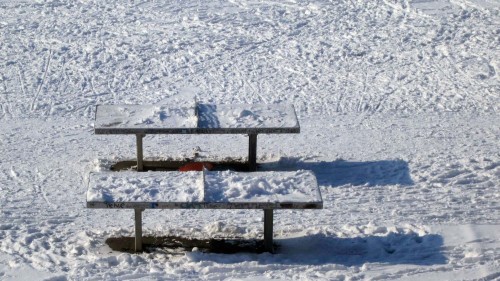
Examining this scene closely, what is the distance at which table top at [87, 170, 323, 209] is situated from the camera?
8.64 meters

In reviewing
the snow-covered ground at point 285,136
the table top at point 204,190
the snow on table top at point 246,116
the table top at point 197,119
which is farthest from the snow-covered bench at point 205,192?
the snow on table top at point 246,116

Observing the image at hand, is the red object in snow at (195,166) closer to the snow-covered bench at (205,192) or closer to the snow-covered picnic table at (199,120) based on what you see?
the snow-covered picnic table at (199,120)

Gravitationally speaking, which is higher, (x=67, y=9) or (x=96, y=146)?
(x=67, y=9)

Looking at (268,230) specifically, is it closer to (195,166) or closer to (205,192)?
(205,192)

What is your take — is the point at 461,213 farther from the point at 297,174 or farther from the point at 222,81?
the point at 222,81

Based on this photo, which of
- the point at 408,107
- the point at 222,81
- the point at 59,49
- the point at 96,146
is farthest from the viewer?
the point at 59,49

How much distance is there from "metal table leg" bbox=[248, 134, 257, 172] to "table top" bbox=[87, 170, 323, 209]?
185cm

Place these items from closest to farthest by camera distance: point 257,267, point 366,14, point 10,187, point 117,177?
point 257,267 < point 117,177 < point 10,187 < point 366,14

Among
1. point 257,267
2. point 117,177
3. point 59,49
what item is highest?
point 59,49

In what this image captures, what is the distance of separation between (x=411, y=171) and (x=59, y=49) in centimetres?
668

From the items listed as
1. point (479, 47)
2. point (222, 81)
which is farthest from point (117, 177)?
point (479, 47)

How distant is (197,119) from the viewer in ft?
35.9

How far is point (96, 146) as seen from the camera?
12.0 meters

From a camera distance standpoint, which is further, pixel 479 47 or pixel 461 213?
pixel 479 47
